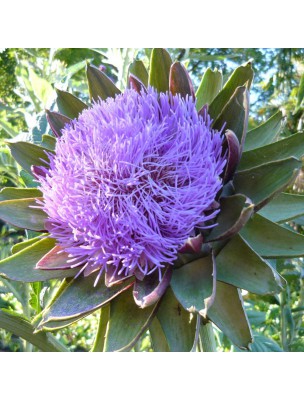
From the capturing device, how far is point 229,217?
53cm

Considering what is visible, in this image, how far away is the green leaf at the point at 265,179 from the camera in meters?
0.51

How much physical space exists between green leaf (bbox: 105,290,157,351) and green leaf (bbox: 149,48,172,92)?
274 mm

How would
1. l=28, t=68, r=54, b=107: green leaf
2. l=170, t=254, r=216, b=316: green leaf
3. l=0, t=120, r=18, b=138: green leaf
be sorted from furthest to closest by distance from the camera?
l=0, t=120, r=18, b=138: green leaf
l=28, t=68, r=54, b=107: green leaf
l=170, t=254, r=216, b=316: green leaf

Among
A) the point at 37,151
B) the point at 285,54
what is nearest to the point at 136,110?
the point at 37,151

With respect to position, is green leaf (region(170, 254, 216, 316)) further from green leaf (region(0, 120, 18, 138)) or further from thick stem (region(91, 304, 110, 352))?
green leaf (region(0, 120, 18, 138))

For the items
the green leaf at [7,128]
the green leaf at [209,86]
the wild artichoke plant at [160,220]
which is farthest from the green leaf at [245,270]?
the green leaf at [7,128]

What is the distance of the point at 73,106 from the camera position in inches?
26.4

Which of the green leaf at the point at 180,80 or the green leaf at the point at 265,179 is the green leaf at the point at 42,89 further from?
the green leaf at the point at 265,179

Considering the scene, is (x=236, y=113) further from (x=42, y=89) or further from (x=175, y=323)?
(x=42, y=89)

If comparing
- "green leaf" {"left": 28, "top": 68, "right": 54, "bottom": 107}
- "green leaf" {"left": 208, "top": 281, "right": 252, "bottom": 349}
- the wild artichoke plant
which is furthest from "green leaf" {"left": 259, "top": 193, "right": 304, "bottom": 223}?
"green leaf" {"left": 28, "top": 68, "right": 54, "bottom": 107}

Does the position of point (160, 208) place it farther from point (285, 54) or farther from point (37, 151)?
point (285, 54)

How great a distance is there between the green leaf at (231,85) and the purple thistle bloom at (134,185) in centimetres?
4

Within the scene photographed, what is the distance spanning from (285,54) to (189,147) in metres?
1.66

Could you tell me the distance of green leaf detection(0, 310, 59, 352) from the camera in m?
0.62
